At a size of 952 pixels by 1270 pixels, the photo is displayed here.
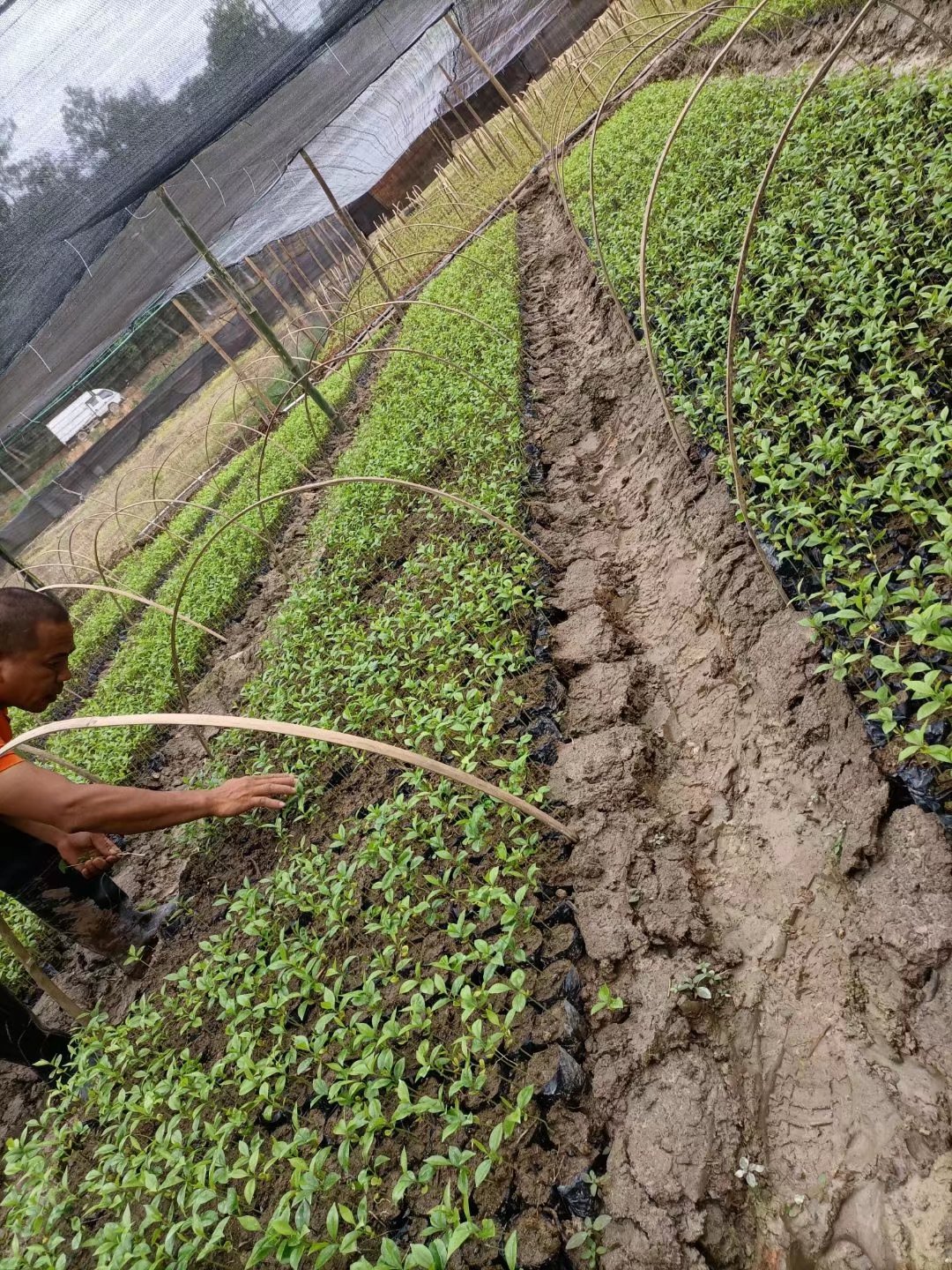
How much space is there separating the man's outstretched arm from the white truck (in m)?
10.9

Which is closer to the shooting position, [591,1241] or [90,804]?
[591,1241]

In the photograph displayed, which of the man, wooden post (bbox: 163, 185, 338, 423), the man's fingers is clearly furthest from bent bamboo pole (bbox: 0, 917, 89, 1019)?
wooden post (bbox: 163, 185, 338, 423)

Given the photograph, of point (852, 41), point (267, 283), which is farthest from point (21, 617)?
point (267, 283)

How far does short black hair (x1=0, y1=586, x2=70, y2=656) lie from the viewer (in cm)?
281

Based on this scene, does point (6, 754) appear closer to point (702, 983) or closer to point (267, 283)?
point (702, 983)

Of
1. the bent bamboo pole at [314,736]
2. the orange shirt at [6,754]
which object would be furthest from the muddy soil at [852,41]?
the orange shirt at [6,754]

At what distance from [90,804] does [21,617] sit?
2.87 ft

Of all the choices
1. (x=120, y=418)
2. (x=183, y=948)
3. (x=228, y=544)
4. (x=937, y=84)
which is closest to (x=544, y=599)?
(x=183, y=948)

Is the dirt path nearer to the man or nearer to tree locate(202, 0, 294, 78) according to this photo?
the man

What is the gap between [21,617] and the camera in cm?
282

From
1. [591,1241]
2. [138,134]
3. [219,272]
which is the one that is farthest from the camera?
[219,272]

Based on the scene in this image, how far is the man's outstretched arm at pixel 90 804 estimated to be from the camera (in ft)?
8.51

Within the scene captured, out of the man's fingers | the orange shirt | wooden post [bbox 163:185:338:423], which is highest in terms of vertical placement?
wooden post [bbox 163:185:338:423]

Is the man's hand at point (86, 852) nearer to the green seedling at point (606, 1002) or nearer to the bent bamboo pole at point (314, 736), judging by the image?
the bent bamboo pole at point (314, 736)
